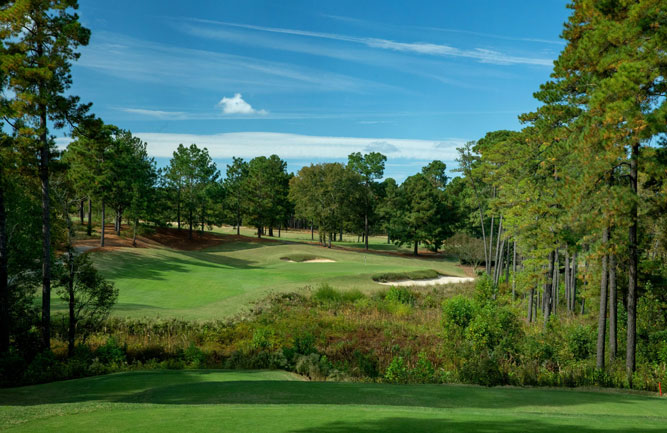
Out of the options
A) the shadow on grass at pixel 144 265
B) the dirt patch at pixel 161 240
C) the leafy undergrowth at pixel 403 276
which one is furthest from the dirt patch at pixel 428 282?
the dirt patch at pixel 161 240


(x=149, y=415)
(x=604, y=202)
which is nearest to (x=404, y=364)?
(x=604, y=202)

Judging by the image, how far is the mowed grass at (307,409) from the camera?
236 inches

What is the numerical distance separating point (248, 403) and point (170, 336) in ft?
38.8

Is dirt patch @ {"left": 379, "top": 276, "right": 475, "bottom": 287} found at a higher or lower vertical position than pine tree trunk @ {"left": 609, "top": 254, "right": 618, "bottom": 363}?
lower

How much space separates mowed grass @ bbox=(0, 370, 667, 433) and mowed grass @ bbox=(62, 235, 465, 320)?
11.6 m

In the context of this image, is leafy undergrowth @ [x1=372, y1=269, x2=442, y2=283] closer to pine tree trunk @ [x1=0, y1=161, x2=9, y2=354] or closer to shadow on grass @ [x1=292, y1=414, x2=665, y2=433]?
pine tree trunk @ [x1=0, y1=161, x2=9, y2=354]

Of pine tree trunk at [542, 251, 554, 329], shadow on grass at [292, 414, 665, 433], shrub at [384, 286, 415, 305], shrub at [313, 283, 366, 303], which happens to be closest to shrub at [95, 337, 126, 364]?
shadow on grass at [292, 414, 665, 433]

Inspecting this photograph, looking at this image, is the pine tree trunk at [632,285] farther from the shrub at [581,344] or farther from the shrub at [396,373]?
the shrub at [396,373]

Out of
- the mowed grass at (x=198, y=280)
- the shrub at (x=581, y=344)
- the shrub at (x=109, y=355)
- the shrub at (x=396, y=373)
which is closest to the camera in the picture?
the shrub at (x=396, y=373)

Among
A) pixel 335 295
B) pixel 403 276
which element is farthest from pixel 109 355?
pixel 403 276

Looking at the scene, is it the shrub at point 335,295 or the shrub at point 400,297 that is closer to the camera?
the shrub at point 335,295

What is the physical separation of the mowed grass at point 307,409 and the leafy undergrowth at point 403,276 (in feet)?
84.1

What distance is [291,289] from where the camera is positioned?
28.9m

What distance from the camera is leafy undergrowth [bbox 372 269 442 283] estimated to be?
36.2 m
